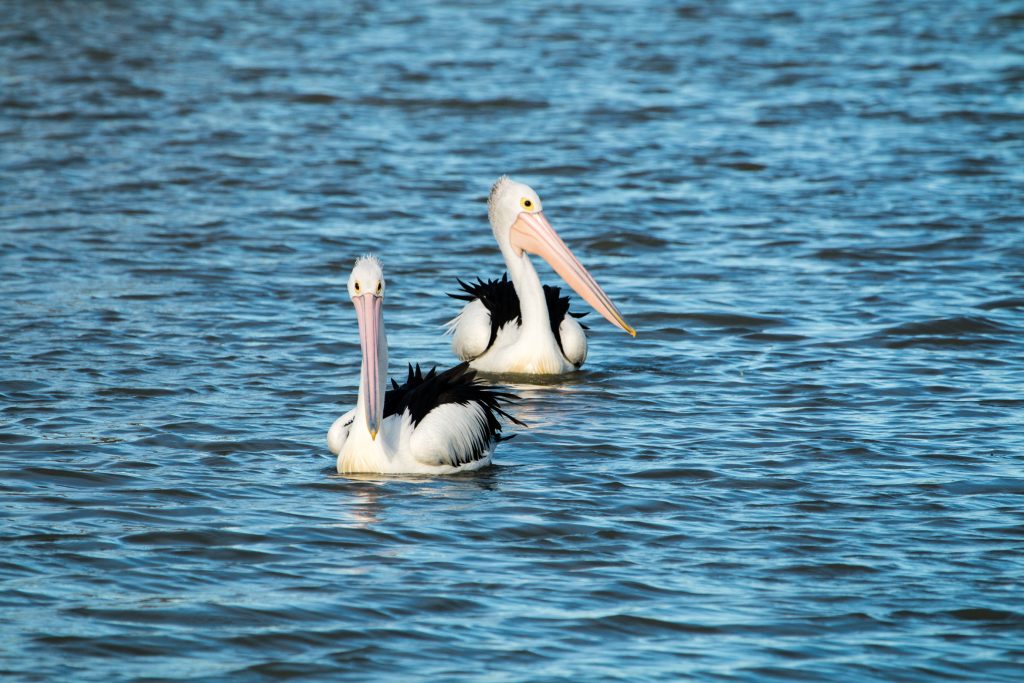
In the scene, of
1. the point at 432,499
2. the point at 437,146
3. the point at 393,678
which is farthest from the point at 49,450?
the point at 437,146

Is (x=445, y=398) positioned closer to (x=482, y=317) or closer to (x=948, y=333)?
(x=482, y=317)

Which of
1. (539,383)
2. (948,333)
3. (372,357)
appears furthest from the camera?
(948,333)

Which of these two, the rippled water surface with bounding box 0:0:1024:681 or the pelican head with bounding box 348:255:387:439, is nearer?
the rippled water surface with bounding box 0:0:1024:681

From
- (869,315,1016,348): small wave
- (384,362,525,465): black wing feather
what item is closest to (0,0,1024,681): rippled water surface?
(869,315,1016,348): small wave

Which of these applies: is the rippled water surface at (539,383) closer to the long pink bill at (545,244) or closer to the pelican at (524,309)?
the pelican at (524,309)

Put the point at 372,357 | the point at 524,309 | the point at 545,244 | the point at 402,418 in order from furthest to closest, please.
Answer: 1. the point at 545,244
2. the point at 524,309
3. the point at 402,418
4. the point at 372,357

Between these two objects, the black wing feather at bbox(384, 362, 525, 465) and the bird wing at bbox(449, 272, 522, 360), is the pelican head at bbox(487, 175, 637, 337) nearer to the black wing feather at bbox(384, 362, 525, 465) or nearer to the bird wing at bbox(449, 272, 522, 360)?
the bird wing at bbox(449, 272, 522, 360)

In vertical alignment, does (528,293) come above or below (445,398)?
above

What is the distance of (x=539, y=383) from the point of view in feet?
26.7

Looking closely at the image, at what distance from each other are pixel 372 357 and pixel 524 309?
240 cm

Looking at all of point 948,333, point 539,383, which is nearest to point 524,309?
point 539,383

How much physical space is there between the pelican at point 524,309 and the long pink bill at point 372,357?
7.03ft

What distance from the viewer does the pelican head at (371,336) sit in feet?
19.4

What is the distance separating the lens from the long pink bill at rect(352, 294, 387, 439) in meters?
5.92
